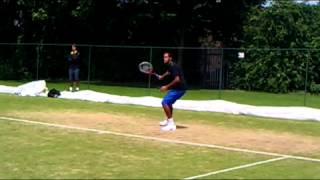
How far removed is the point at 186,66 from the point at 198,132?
74.4 feet

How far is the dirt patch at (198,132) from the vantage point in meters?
15.0

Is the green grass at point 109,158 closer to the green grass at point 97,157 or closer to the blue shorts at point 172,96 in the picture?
the green grass at point 97,157

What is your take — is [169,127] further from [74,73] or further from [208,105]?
[74,73]

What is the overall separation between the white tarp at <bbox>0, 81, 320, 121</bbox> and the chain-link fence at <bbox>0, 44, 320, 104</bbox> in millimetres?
6020

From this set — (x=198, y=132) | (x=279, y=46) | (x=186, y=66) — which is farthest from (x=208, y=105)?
(x=186, y=66)

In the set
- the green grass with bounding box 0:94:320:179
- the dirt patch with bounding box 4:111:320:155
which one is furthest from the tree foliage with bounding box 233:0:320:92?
the green grass with bounding box 0:94:320:179

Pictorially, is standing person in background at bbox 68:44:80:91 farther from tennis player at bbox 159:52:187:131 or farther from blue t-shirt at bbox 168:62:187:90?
blue t-shirt at bbox 168:62:187:90

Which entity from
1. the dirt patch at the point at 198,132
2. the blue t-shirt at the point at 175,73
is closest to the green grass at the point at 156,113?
the dirt patch at the point at 198,132

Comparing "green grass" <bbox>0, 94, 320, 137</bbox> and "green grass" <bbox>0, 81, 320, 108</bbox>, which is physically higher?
"green grass" <bbox>0, 94, 320, 137</bbox>

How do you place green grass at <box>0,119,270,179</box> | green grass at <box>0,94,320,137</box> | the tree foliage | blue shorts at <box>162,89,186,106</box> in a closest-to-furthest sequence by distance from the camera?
green grass at <box>0,119,270,179</box>, blue shorts at <box>162,89,186,106</box>, green grass at <box>0,94,320,137</box>, the tree foliage

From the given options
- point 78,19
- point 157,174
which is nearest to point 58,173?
point 157,174

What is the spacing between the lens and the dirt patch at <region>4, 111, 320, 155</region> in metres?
15.0

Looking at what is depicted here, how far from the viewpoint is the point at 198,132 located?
56.4 ft

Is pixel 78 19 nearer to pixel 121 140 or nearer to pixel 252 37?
pixel 252 37
